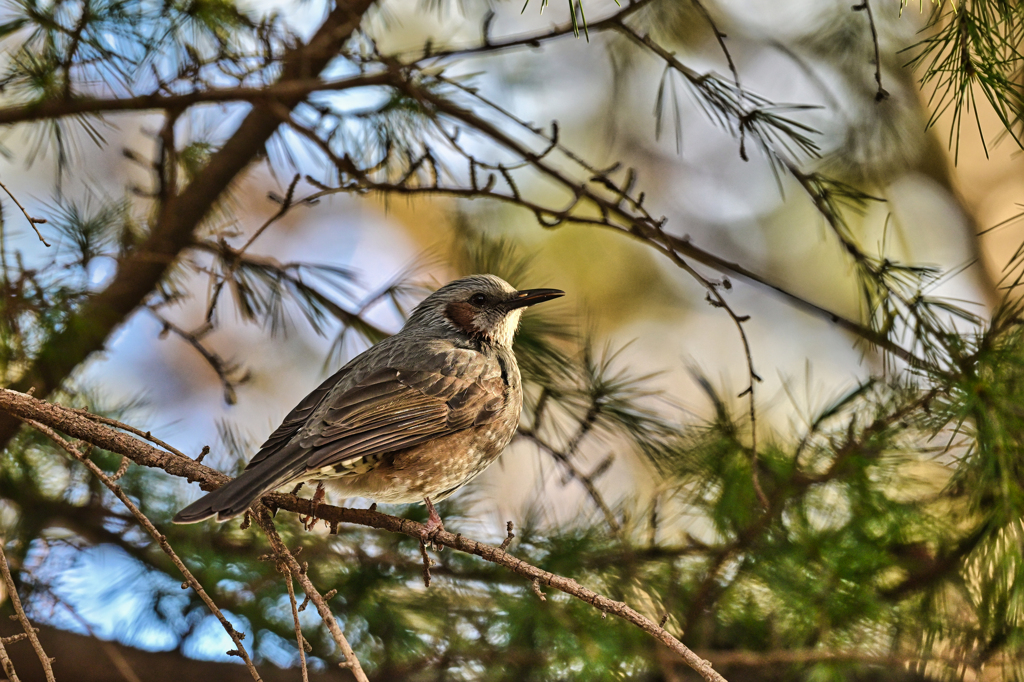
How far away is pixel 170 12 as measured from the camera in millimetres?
3029

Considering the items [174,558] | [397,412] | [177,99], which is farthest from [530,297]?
[177,99]

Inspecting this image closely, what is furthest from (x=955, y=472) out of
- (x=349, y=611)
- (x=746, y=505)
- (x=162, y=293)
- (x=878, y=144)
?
(x=878, y=144)

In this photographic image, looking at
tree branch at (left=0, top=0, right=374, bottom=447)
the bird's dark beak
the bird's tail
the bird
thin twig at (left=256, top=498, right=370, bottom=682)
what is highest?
tree branch at (left=0, top=0, right=374, bottom=447)

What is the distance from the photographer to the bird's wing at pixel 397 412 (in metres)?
2.17

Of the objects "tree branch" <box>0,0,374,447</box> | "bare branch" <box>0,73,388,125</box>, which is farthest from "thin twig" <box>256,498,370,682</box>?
"bare branch" <box>0,73,388,125</box>

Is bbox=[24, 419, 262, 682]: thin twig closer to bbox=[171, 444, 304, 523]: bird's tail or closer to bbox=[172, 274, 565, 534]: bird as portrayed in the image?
bbox=[171, 444, 304, 523]: bird's tail

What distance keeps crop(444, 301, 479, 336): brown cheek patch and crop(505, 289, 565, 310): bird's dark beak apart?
13 cm

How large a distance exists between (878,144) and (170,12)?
4114mm

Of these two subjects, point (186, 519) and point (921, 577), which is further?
point (921, 577)

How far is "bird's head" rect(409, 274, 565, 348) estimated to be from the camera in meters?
2.85

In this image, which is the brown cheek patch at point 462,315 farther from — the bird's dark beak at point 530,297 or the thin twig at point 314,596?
the thin twig at point 314,596

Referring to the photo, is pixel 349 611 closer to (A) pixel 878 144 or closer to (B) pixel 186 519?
(B) pixel 186 519

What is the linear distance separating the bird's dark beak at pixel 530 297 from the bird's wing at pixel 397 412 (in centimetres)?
26

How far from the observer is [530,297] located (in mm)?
2607
